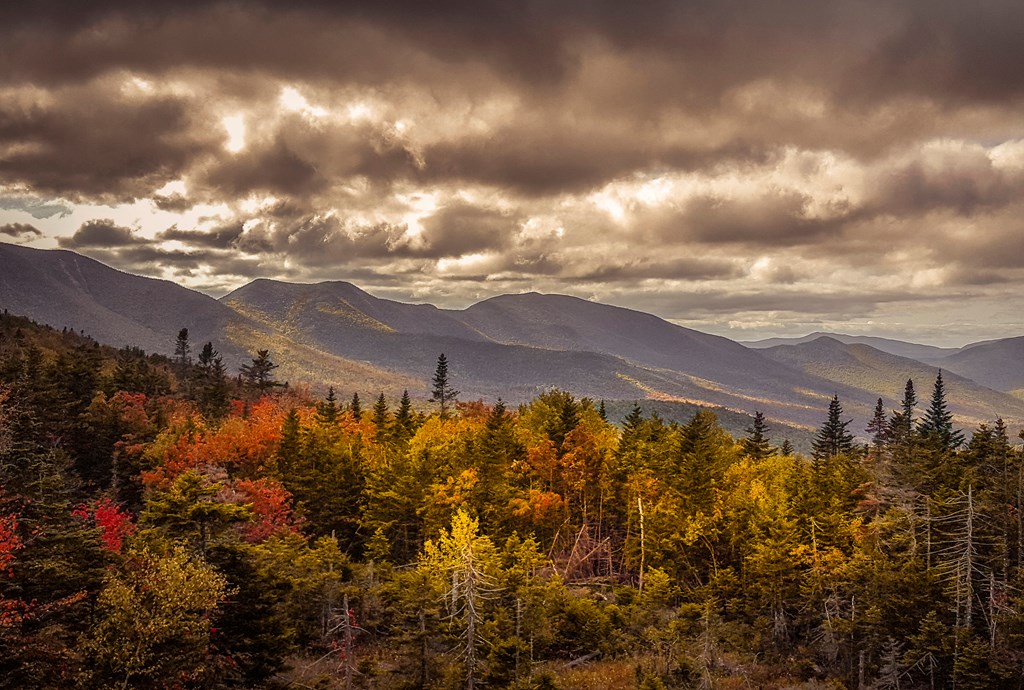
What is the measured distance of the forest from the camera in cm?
3103

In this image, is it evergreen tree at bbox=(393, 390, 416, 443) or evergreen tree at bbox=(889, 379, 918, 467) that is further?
evergreen tree at bbox=(393, 390, 416, 443)

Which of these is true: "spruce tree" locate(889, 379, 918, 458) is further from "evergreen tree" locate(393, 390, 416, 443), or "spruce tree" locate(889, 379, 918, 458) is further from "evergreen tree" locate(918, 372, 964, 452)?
"evergreen tree" locate(393, 390, 416, 443)

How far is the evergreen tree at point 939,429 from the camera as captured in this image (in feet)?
228

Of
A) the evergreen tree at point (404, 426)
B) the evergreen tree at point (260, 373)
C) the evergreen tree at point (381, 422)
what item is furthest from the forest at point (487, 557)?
the evergreen tree at point (260, 373)

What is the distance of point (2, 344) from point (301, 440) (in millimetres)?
79708

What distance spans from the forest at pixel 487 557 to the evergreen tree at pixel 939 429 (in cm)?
237

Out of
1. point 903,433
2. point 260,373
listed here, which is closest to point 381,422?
point 260,373

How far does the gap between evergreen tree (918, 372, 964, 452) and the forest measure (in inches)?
93.2

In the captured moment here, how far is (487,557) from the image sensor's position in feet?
159

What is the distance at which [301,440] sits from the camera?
243 ft

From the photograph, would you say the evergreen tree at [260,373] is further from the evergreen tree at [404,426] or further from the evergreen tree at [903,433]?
the evergreen tree at [903,433]

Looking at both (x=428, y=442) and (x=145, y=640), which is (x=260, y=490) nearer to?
(x=428, y=442)

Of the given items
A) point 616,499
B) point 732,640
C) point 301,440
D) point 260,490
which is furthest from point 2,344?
point 732,640

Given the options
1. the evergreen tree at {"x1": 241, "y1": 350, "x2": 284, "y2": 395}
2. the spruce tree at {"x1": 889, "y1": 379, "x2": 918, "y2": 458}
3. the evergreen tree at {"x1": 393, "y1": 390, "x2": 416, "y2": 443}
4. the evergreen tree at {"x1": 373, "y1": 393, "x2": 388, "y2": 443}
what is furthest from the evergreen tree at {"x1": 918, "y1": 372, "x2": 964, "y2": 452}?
the evergreen tree at {"x1": 241, "y1": 350, "x2": 284, "y2": 395}
